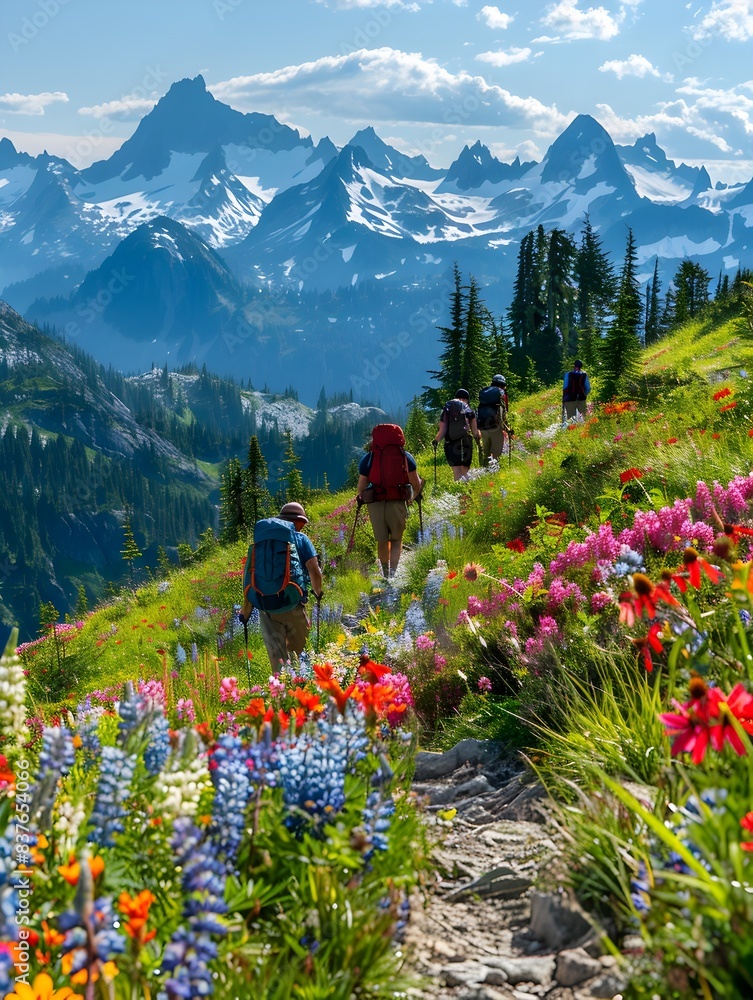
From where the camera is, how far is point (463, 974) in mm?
2676

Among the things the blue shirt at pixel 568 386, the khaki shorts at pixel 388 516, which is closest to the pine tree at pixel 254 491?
the blue shirt at pixel 568 386

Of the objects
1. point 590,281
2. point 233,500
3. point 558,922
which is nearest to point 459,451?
point 558,922

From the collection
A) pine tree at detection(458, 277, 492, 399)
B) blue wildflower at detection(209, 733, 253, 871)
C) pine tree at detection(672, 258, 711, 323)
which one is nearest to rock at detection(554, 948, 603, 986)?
blue wildflower at detection(209, 733, 253, 871)

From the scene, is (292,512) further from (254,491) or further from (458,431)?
(254,491)

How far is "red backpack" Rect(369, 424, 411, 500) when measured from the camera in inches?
470

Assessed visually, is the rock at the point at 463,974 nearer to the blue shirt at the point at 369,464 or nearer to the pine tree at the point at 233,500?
the blue shirt at the point at 369,464

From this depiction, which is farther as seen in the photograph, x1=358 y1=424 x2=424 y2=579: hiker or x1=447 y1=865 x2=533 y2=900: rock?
x1=358 y1=424 x2=424 y2=579: hiker

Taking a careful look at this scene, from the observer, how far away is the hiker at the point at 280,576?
26.3 ft

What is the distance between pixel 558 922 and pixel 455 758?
2028 mm

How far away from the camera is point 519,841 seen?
12.0ft

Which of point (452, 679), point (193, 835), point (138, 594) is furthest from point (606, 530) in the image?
point (138, 594)

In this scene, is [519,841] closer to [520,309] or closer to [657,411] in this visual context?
[657,411]

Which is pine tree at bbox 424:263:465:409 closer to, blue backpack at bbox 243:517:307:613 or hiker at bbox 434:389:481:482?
hiker at bbox 434:389:481:482

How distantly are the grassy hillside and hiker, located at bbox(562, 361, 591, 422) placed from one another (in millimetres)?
6061
